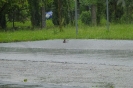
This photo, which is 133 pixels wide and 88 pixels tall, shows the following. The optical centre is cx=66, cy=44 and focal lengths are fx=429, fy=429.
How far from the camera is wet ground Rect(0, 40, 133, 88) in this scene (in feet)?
31.0

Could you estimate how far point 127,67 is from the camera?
11836mm

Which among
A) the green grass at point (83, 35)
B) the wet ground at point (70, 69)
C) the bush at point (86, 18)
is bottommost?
the bush at point (86, 18)

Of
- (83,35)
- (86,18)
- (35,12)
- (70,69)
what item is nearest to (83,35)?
(83,35)

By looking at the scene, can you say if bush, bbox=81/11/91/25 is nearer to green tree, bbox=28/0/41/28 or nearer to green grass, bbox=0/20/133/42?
green tree, bbox=28/0/41/28

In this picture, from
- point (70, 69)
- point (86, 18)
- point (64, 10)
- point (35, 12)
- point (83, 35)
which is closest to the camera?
point (70, 69)

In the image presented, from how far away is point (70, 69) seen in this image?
11945 mm

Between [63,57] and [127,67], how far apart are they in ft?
12.9

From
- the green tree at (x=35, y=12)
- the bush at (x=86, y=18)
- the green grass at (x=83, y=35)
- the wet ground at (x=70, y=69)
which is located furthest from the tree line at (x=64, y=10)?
the wet ground at (x=70, y=69)

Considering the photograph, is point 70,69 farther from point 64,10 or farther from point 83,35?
point 64,10

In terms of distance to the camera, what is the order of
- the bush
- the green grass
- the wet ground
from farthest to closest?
the bush
the green grass
the wet ground

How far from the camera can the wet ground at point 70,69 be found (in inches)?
371

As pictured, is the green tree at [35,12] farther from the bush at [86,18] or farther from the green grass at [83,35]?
the green grass at [83,35]

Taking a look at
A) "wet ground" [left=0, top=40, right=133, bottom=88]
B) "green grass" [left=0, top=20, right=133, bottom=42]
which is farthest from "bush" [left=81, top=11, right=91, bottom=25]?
"wet ground" [left=0, top=40, right=133, bottom=88]

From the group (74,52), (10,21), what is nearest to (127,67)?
(74,52)
